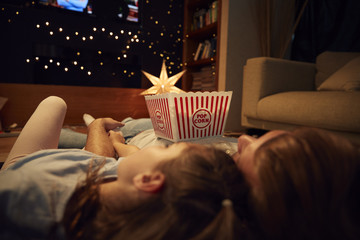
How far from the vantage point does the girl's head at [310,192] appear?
1.18ft

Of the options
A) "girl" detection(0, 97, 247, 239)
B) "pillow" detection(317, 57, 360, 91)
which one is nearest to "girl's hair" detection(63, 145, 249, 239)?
"girl" detection(0, 97, 247, 239)

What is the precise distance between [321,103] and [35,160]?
1.42 meters

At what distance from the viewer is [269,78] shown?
1.79 meters

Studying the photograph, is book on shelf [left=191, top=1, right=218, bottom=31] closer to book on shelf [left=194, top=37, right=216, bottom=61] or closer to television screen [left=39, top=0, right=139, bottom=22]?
book on shelf [left=194, top=37, right=216, bottom=61]

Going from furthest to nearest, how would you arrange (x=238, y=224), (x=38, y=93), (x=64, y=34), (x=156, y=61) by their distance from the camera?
(x=156, y=61) < (x=64, y=34) < (x=38, y=93) < (x=238, y=224)

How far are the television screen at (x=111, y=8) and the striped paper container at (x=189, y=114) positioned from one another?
241 centimetres

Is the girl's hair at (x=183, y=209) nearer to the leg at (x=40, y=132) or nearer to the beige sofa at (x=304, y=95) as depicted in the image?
the leg at (x=40, y=132)

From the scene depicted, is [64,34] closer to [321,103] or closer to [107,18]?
[107,18]

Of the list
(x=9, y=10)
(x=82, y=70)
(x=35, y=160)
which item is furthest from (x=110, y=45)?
(x=35, y=160)

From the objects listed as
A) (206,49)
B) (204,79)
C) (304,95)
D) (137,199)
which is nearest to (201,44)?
(206,49)

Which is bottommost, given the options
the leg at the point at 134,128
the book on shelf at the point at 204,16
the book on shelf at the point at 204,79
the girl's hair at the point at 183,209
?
the leg at the point at 134,128

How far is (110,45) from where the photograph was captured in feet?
10.2

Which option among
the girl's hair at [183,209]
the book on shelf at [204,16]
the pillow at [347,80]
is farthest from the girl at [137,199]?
the book on shelf at [204,16]

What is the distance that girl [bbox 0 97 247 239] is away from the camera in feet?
1.24
